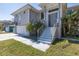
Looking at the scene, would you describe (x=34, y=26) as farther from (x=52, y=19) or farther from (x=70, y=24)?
(x=70, y=24)

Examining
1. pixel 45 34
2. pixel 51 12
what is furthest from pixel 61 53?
pixel 51 12

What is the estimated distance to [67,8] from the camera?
12586 mm

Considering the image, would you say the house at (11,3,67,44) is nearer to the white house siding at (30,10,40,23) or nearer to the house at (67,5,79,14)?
the white house siding at (30,10,40,23)

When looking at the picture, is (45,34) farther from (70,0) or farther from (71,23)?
(70,0)

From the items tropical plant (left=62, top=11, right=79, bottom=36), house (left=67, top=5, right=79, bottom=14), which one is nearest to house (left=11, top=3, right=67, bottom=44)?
tropical plant (left=62, top=11, right=79, bottom=36)

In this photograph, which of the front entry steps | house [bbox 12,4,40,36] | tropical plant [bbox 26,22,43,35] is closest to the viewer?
the front entry steps

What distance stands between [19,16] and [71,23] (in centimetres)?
877

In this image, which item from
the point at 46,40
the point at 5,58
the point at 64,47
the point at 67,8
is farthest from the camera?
the point at 67,8

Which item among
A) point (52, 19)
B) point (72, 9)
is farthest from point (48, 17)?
point (72, 9)

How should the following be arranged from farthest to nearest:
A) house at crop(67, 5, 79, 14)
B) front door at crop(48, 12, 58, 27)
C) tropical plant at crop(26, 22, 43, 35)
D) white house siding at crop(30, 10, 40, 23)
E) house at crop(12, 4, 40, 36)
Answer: white house siding at crop(30, 10, 40, 23) → house at crop(12, 4, 40, 36) → tropical plant at crop(26, 22, 43, 35) → front door at crop(48, 12, 58, 27) → house at crop(67, 5, 79, 14)

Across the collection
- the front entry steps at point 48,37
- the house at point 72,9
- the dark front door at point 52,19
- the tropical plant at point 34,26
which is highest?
the house at point 72,9

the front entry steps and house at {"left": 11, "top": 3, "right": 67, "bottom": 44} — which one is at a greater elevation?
house at {"left": 11, "top": 3, "right": 67, "bottom": 44}

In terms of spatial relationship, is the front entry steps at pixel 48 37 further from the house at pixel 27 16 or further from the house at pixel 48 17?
the house at pixel 27 16

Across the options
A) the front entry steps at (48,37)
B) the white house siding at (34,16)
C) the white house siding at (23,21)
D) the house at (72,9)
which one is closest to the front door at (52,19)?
the house at (72,9)
